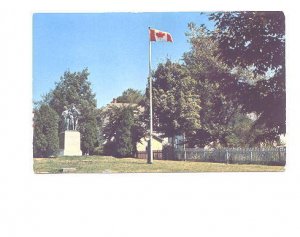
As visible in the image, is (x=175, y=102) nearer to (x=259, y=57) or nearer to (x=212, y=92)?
(x=212, y=92)

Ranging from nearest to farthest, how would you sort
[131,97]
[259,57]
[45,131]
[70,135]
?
[45,131], [70,135], [131,97], [259,57]

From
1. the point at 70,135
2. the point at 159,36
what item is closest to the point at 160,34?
the point at 159,36

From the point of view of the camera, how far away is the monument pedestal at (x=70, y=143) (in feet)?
23.1

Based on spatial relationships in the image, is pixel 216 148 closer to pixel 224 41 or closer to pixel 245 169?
pixel 245 169

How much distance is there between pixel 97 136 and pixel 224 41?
171 cm

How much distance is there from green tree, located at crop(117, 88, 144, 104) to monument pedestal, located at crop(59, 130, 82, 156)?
593 millimetres

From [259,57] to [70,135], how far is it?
220 centimetres

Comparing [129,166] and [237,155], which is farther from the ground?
[237,155]

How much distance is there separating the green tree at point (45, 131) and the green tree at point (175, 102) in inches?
42.7

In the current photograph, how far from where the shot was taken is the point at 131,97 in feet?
23.5

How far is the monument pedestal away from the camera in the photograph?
7.04m

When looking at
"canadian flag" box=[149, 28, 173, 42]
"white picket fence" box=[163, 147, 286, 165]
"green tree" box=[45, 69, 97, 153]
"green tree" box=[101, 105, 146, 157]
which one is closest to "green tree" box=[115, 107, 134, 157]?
"green tree" box=[101, 105, 146, 157]
